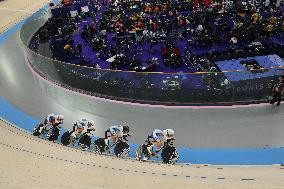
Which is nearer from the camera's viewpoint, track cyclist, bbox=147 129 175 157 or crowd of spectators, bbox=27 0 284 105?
track cyclist, bbox=147 129 175 157

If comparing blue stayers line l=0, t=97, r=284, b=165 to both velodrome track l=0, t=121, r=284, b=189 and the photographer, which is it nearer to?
velodrome track l=0, t=121, r=284, b=189

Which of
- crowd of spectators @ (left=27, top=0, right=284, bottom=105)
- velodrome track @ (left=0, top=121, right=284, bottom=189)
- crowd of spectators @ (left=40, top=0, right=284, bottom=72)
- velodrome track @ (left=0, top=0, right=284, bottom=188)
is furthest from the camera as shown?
crowd of spectators @ (left=40, top=0, right=284, bottom=72)

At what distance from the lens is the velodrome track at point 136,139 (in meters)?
7.94

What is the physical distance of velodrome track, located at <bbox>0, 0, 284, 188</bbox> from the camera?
7.94 meters

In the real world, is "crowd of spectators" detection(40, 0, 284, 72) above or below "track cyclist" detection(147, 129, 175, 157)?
above

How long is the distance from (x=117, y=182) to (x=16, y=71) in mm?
11096

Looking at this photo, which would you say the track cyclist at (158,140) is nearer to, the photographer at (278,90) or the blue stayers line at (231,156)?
the blue stayers line at (231,156)

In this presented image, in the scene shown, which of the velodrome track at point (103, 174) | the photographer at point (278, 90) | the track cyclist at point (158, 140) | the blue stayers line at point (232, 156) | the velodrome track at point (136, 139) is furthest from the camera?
the photographer at point (278, 90)

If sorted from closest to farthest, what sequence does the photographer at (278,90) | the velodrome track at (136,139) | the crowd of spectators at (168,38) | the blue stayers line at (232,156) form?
1. the velodrome track at (136,139)
2. the blue stayers line at (232,156)
3. the photographer at (278,90)
4. the crowd of spectators at (168,38)

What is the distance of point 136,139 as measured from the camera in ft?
38.9

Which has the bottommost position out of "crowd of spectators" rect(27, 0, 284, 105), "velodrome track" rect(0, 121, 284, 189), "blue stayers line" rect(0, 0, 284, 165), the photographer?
"velodrome track" rect(0, 121, 284, 189)

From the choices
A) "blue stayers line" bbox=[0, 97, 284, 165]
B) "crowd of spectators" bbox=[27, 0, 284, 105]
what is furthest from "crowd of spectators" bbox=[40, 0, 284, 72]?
"blue stayers line" bbox=[0, 97, 284, 165]

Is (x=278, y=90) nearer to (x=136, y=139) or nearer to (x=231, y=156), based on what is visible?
(x=231, y=156)

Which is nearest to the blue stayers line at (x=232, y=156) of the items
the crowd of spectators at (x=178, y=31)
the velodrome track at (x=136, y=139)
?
the velodrome track at (x=136, y=139)
